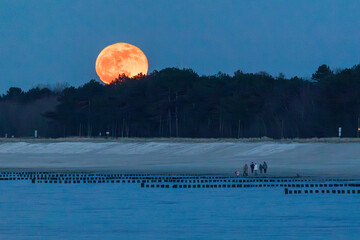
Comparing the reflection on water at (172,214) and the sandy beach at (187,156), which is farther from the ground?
the sandy beach at (187,156)

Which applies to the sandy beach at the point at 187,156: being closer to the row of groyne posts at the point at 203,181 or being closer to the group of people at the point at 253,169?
the group of people at the point at 253,169

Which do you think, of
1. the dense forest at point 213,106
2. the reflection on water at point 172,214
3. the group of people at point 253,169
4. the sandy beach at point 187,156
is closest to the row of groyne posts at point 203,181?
A: the group of people at point 253,169

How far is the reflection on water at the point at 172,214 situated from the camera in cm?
3553

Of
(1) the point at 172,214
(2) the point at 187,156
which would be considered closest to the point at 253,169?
(1) the point at 172,214

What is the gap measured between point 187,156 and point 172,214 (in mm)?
52173

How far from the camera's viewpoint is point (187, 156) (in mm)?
94250

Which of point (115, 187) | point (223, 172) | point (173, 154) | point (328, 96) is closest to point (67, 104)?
point (328, 96)

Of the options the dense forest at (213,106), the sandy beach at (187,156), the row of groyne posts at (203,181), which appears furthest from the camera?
the dense forest at (213,106)

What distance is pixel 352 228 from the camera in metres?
36.6

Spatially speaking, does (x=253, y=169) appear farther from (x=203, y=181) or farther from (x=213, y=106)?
(x=213, y=106)

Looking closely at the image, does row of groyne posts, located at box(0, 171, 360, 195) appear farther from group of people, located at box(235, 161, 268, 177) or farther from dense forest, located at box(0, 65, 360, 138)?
dense forest, located at box(0, 65, 360, 138)

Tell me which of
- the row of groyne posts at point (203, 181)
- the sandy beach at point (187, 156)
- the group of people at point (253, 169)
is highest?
the sandy beach at point (187, 156)

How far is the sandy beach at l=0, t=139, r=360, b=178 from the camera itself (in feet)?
245

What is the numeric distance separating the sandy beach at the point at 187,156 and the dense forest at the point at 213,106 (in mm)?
23677
